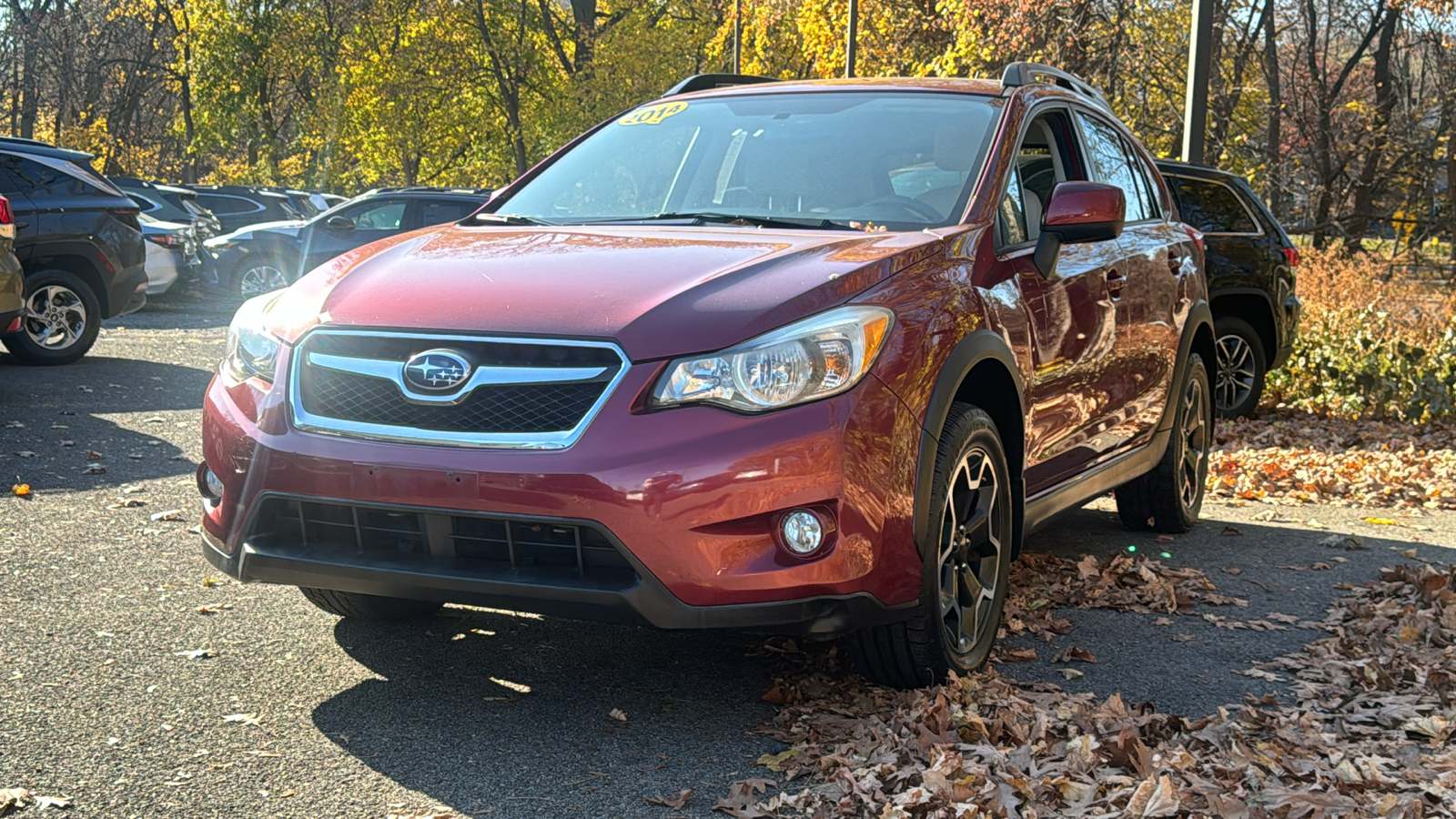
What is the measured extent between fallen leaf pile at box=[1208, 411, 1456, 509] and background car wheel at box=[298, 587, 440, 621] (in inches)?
209

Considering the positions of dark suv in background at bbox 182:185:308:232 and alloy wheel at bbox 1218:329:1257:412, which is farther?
dark suv in background at bbox 182:185:308:232

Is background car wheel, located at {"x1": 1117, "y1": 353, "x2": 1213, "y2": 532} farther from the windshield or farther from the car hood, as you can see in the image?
the car hood

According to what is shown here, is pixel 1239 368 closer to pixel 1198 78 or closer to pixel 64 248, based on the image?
pixel 1198 78

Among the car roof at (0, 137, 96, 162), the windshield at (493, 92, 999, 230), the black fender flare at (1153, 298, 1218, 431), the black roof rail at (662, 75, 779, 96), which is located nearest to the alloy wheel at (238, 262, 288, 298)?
the car roof at (0, 137, 96, 162)

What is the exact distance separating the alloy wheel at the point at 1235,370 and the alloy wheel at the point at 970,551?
24.9 feet

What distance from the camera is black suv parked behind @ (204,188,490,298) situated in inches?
739

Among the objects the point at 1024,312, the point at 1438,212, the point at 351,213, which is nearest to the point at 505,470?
the point at 1024,312

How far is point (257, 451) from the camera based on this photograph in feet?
12.8

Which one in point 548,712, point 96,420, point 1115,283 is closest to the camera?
point 548,712

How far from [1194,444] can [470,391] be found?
457 centimetres

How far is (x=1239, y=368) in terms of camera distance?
11.6 meters

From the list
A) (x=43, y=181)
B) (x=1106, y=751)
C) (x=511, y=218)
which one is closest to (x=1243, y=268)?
(x=511, y=218)

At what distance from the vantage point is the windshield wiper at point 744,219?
4574 millimetres

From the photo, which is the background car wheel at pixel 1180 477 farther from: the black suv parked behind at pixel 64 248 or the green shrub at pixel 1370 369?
the black suv parked behind at pixel 64 248
